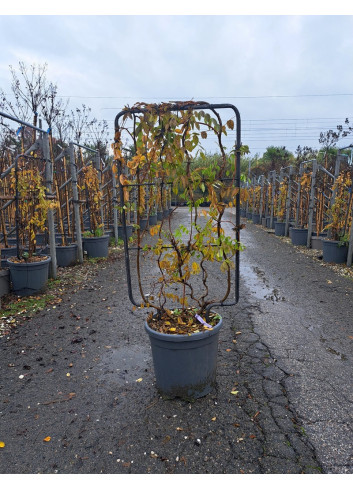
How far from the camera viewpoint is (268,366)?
274cm

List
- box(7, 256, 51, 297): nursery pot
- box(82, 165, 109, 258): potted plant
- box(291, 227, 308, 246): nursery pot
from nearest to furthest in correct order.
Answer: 1. box(7, 256, 51, 297): nursery pot
2. box(82, 165, 109, 258): potted plant
3. box(291, 227, 308, 246): nursery pot

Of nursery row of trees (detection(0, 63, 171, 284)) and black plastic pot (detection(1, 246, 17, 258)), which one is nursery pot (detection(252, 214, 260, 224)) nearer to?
nursery row of trees (detection(0, 63, 171, 284))

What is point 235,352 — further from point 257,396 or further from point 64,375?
point 64,375

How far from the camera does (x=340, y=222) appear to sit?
656 cm

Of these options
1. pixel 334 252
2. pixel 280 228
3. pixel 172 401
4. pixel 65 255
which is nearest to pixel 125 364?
pixel 172 401

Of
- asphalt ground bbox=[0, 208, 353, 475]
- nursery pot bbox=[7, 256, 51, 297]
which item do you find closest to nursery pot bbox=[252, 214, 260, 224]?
asphalt ground bbox=[0, 208, 353, 475]

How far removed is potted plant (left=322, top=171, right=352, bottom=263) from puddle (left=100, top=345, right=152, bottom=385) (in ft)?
16.0

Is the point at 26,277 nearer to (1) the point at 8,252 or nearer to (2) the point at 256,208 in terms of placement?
(1) the point at 8,252

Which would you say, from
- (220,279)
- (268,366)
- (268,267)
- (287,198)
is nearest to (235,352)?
(268,366)

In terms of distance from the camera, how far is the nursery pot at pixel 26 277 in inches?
174

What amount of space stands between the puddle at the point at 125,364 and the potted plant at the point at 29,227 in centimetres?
208

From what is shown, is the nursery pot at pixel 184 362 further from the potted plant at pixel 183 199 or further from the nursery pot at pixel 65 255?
the nursery pot at pixel 65 255

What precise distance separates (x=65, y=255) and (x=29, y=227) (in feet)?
4.65

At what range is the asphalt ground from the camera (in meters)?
1.80
